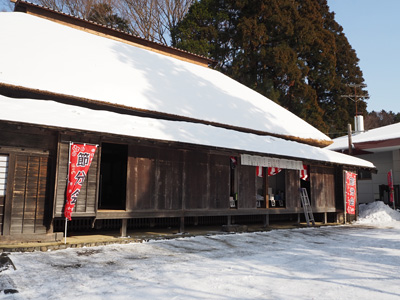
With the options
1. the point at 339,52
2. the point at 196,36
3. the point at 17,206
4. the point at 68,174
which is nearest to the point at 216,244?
the point at 68,174

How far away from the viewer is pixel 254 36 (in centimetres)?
2384

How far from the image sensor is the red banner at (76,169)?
7.92 metres

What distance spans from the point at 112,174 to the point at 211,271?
10.9 m

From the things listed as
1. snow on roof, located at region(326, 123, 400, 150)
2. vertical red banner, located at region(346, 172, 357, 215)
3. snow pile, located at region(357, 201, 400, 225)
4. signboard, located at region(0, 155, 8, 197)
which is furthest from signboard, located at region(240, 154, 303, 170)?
snow on roof, located at region(326, 123, 400, 150)

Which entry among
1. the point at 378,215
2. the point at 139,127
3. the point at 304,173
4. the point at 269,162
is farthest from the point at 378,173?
the point at 139,127

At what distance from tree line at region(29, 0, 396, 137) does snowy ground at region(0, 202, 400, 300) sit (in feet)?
54.9

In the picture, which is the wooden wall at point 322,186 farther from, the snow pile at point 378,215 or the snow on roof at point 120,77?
the snow pile at point 378,215

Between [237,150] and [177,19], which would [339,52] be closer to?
[177,19]

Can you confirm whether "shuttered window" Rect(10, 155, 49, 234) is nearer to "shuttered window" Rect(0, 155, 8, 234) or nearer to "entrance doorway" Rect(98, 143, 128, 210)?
"shuttered window" Rect(0, 155, 8, 234)

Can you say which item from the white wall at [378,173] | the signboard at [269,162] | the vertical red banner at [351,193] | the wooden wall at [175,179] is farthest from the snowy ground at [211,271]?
the white wall at [378,173]

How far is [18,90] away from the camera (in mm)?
9000

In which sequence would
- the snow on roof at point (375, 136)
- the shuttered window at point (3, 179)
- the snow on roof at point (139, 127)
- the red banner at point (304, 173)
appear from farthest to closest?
1. the snow on roof at point (375, 136)
2. the red banner at point (304, 173)
3. the snow on roof at point (139, 127)
4. the shuttered window at point (3, 179)

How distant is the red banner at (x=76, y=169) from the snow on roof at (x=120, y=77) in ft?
7.56

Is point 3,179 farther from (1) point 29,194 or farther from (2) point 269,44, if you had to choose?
(2) point 269,44
